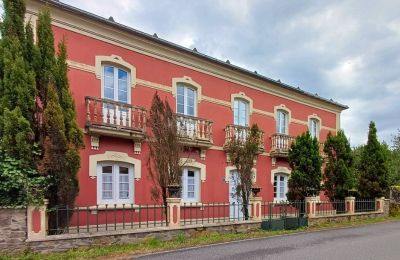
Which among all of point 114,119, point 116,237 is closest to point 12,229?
point 116,237

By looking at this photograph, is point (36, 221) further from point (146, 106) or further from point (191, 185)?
point (191, 185)

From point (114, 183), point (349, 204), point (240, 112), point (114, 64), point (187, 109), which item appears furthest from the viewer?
point (240, 112)

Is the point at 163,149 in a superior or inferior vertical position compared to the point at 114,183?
superior

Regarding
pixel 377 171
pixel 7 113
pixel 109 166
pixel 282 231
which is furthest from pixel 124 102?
pixel 377 171

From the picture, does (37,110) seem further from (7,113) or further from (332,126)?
(332,126)

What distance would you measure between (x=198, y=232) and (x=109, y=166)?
13.8ft

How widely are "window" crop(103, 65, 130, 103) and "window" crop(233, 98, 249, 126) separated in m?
6.50

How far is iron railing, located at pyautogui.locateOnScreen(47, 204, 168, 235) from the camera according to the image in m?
9.46

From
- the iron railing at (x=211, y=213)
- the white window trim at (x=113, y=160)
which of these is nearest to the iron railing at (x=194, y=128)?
the white window trim at (x=113, y=160)

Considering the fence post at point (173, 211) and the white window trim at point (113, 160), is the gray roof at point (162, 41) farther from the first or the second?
the fence post at point (173, 211)

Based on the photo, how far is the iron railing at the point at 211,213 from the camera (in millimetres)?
13362

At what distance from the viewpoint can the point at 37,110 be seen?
9.66 m

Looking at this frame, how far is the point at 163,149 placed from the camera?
1193cm

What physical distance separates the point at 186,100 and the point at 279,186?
26.5ft
